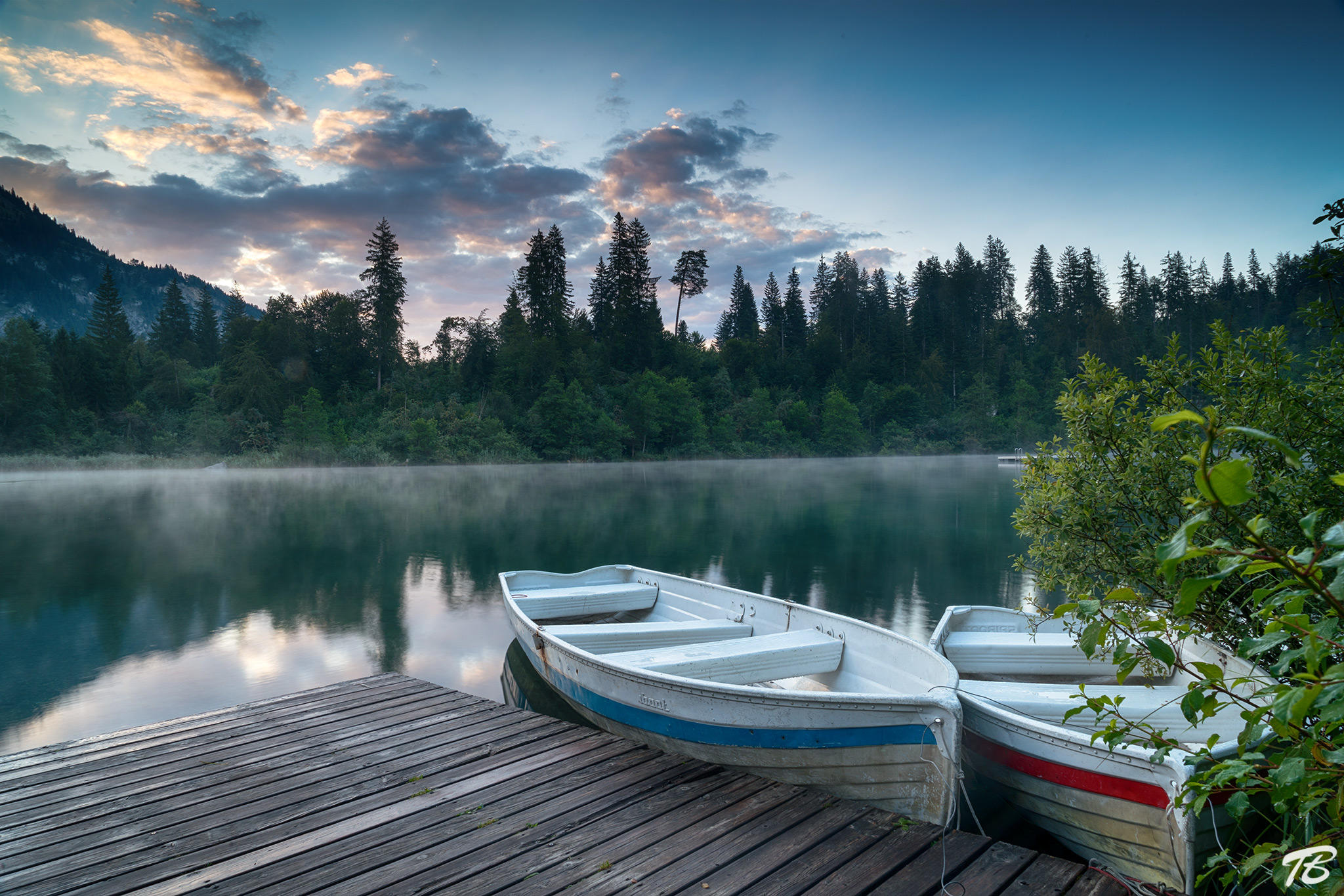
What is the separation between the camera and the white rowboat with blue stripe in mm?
3383

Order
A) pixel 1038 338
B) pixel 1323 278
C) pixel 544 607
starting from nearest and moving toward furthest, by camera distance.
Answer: pixel 1323 278 < pixel 544 607 < pixel 1038 338

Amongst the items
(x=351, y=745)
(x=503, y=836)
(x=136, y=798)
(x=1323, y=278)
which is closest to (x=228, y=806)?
(x=136, y=798)

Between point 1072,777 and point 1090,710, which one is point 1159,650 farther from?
point 1090,710

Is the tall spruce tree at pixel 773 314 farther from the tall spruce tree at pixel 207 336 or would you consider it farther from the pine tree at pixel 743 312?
the tall spruce tree at pixel 207 336

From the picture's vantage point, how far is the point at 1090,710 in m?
4.00

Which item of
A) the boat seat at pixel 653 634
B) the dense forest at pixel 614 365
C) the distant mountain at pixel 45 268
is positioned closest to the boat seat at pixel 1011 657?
the boat seat at pixel 653 634

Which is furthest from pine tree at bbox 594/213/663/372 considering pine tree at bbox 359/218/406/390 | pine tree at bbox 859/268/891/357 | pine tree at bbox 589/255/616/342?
pine tree at bbox 859/268/891/357

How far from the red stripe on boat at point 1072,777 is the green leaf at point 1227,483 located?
9.18 ft

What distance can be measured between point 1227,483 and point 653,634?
5.47 m

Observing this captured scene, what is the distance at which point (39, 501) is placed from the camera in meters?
25.1

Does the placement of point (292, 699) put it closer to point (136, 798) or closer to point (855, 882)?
point (136, 798)

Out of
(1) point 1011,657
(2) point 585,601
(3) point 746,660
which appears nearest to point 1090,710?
(1) point 1011,657

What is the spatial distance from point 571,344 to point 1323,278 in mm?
53872

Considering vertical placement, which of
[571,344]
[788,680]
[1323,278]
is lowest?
[788,680]
